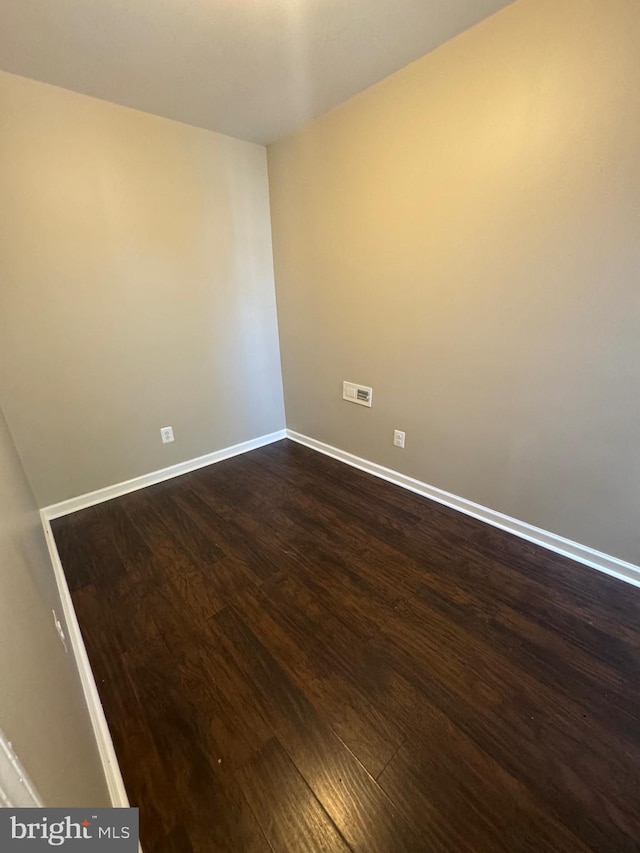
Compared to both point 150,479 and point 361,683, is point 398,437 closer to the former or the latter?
point 361,683

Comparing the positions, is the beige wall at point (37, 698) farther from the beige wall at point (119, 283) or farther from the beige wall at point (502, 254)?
the beige wall at point (502, 254)

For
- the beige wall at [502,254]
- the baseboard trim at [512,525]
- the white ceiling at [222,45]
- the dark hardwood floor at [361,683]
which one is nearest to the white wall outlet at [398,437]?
the beige wall at [502,254]

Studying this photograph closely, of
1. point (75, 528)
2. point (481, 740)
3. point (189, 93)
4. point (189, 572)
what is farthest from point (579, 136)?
point (75, 528)

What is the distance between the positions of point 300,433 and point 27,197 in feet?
7.68

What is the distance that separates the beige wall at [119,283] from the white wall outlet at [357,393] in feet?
2.91

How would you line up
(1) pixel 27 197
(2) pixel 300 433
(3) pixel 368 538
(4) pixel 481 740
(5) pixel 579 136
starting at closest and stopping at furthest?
1. (4) pixel 481 740
2. (5) pixel 579 136
3. (1) pixel 27 197
4. (3) pixel 368 538
5. (2) pixel 300 433

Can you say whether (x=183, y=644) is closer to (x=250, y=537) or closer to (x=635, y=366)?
(x=250, y=537)

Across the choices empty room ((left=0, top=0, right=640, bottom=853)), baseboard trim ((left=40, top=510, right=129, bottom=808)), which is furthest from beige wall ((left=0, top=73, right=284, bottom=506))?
baseboard trim ((left=40, top=510, right=129, bottom=808))

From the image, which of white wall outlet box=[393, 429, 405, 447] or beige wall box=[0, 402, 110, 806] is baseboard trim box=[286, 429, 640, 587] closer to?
white wall outlet box=[393, 429, 405, 447]

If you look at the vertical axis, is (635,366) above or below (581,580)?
above

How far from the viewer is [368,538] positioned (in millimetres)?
2002

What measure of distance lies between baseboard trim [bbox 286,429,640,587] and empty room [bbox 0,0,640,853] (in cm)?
2

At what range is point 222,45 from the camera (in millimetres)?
1555

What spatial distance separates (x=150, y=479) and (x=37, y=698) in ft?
7.19
